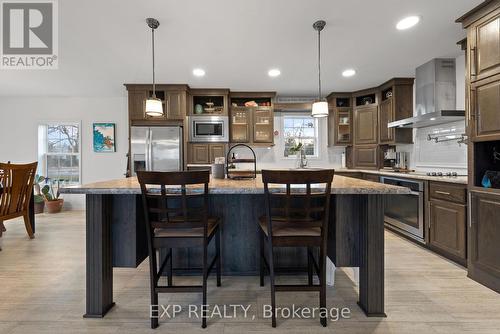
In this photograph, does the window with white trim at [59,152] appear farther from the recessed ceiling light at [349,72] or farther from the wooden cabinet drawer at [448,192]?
the wooden cabinet drawer at [448,192]

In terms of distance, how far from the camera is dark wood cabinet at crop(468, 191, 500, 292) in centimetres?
203

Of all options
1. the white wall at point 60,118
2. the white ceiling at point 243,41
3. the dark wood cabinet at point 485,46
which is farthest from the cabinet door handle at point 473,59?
the white wall at point 60,118

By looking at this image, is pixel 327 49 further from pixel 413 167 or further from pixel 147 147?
pixel 147 147

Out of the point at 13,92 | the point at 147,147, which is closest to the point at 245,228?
the point at 147,147

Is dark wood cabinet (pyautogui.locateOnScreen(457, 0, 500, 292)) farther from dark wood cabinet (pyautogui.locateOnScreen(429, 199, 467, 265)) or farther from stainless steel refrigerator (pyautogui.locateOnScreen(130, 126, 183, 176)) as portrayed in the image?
stainless steel refrigerator (pyautogui.locateOnScreen(130, 126, 183, 176))

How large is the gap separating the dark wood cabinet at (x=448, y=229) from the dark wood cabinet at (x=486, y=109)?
755mm

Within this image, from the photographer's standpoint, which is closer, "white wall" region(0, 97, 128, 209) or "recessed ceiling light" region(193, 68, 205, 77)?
"recessed ceiling light" region(193, 68, 205, 77)

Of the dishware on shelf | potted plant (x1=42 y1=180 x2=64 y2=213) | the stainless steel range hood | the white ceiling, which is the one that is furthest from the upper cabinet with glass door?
potted plant (x1=42 y1=180 x2=64 y2=213)

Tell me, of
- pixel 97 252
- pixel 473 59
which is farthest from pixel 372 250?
pixel 473 59

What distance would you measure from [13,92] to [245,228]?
577 centimetres

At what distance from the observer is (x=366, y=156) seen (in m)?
4.67

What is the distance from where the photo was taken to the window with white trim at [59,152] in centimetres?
528

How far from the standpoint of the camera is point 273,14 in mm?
2336

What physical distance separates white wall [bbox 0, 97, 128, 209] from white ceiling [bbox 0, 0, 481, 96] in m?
0.79
